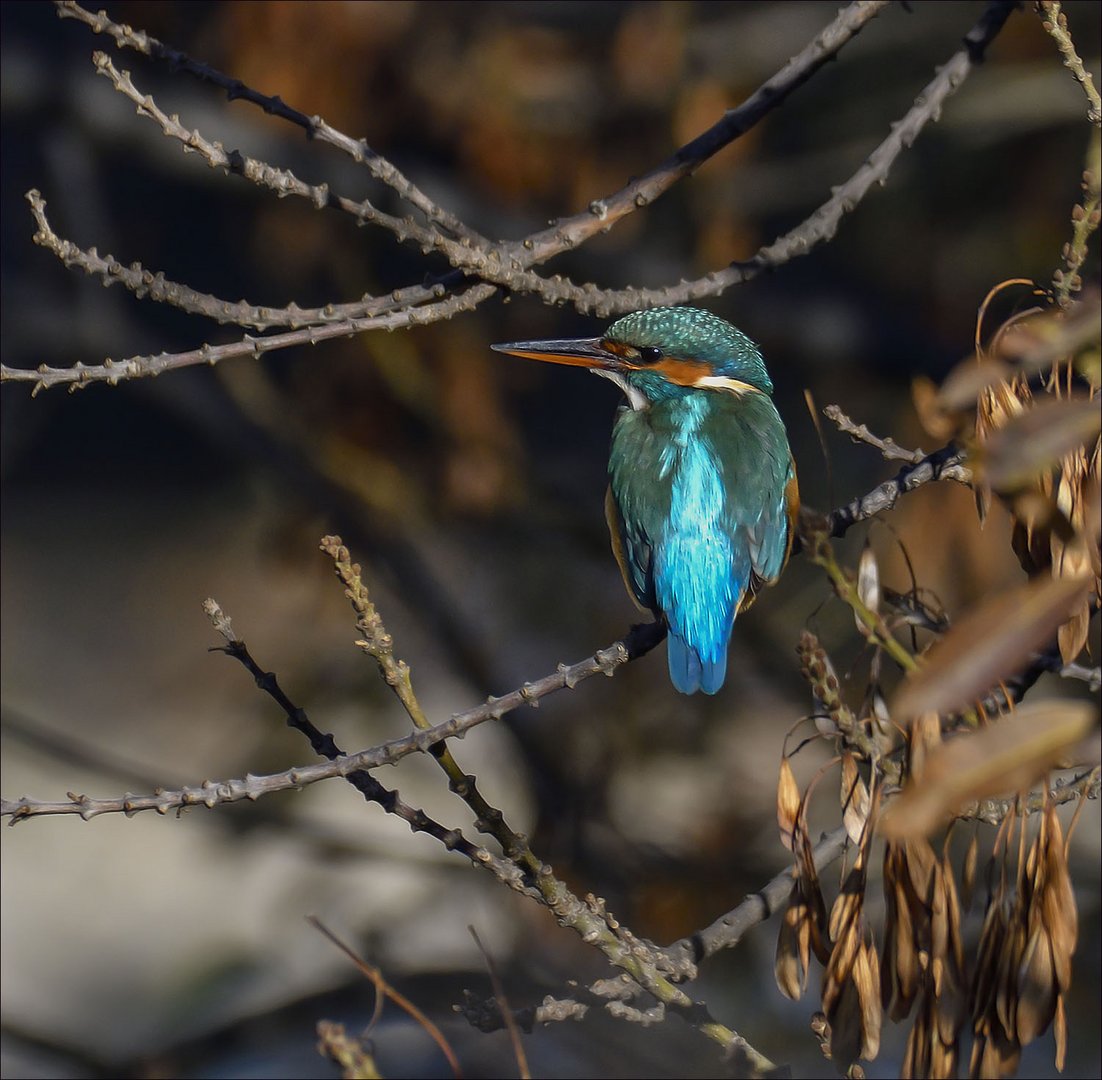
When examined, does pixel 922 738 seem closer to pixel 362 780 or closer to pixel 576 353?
pixel 362 780

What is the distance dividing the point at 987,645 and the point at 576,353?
5.05 ft

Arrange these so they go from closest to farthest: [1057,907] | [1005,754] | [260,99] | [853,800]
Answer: [1005,754], [1057,907], [853,800], [260,99]

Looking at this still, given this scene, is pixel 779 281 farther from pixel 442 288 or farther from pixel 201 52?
pixel 442 288

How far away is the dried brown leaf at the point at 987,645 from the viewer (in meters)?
0.56

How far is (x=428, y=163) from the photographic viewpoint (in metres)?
3.45

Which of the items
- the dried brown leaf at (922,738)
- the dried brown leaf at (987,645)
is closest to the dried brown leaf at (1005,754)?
the dried brown leaf at (987,645)

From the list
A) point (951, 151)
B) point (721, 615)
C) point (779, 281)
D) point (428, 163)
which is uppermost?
point (951, 151)

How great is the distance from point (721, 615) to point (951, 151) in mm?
2427

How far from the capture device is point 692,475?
197 centimetres

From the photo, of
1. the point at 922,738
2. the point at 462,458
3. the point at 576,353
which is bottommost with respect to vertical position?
the point at 922,738

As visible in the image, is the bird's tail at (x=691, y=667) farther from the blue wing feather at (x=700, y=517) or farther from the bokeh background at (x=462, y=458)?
the bokeh background at (x=462, y=458)

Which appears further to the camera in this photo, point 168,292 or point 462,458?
point 462,458

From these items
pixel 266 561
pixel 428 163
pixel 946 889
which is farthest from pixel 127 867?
pixel 946 889

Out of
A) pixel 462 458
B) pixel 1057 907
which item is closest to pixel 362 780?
pixel 1057 907
